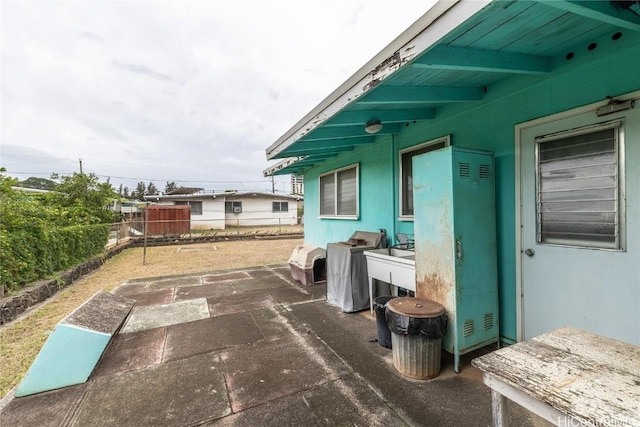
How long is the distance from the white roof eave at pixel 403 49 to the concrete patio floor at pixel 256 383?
2.42m

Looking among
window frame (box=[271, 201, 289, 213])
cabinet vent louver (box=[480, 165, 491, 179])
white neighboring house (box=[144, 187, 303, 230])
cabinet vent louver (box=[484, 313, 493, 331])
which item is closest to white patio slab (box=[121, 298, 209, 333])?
cabinet vent louver (box=[484, 313, 493, 331])

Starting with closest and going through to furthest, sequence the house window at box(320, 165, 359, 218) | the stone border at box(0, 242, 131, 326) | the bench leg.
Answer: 1. the bench leg
2. the stone border at box(0, 242, 131, 326)
3. the house window at box(320, 165, 359, 218)

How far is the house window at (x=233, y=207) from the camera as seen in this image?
2118 centimetres

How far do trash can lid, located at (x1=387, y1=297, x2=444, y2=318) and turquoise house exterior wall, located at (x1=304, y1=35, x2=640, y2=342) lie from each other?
0.93 metres

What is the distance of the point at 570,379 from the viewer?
3.57ft

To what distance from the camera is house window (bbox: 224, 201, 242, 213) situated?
Answer: 21.2 meters

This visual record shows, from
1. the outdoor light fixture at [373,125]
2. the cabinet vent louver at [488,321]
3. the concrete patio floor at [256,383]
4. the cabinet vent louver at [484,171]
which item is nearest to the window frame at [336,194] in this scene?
the outdoor light fixture at [373,125]

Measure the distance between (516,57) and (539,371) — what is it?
2.29 metres

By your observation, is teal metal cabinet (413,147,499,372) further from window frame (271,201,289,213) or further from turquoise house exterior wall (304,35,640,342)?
window frame (271,201,289,213)

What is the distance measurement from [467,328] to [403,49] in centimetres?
239

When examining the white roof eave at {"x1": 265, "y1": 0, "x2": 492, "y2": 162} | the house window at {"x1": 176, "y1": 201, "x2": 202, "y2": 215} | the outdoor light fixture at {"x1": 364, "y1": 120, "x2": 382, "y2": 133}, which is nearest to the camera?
the white roof eave at {"x1": 265, "y1": 0, "x2": 492, "y2": 162}

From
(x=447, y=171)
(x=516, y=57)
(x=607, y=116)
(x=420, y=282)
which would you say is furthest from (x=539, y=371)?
(x=516, y=57)

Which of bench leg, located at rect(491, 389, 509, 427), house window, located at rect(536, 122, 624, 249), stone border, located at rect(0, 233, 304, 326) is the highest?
house window, located at rect(536, 122, 624, 249)

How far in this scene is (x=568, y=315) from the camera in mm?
2180
